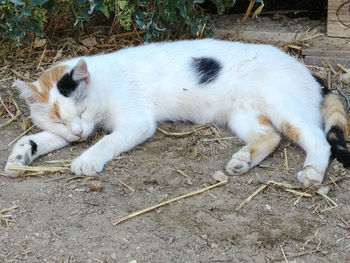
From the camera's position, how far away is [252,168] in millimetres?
3768

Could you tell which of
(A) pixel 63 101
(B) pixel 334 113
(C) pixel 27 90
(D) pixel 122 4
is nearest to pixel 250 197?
(B) pixel 334 113

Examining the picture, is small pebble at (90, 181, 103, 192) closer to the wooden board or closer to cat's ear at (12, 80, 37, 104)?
cat's ear at (12, 80, 37, 104)

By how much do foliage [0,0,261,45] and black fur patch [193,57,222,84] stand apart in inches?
32.8

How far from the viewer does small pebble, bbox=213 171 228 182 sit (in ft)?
A: 11.8

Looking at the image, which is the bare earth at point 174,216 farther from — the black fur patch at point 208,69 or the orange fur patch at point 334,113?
the black fur patch at point 208,69

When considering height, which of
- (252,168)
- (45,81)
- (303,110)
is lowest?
(252,168)

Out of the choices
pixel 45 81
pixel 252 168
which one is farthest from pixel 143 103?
pixel 252 168

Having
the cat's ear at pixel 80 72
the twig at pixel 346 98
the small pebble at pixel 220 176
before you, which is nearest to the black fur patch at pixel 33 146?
the cat's ear at pixel 80 72

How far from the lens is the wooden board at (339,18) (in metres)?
5.19

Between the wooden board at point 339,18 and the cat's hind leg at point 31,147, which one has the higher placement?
the wooden board at point 339,18

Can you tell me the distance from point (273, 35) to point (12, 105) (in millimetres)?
2789

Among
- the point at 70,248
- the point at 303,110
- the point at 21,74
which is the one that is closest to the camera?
the point at 70,248

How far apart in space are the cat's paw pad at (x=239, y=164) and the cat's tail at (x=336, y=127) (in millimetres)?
605

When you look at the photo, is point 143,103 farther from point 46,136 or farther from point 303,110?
point 303,110
